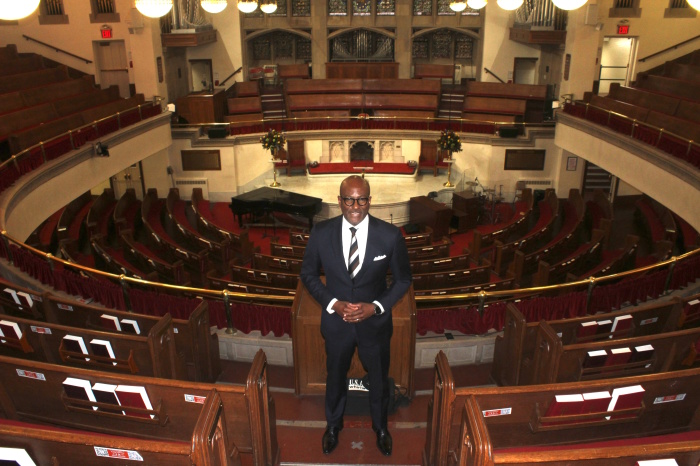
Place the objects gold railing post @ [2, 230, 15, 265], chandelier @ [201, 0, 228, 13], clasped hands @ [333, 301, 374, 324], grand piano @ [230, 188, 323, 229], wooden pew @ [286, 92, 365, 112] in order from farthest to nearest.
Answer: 1. wooden pew @ [286, 92, 365, 112]
2. chandelier @ [201, 0, 228, 13]
3. grand piano @ [230, 188, 323, 229]
4. gold railing post @ [2, 230, 15, 265]
5. clasped hands @ [333, 301, 374, 324]

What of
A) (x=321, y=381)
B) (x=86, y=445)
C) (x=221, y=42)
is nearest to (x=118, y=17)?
(x=221, y=42)

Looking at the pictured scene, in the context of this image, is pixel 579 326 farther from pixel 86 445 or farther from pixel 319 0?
pixel 319 0

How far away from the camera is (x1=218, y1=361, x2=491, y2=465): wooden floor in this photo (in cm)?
388

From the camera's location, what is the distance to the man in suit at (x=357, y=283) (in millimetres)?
3580

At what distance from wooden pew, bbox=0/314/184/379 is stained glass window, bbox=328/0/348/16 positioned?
16.7 m

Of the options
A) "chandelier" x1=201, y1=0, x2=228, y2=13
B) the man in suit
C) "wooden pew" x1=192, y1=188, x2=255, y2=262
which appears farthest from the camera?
"chandelier" x1=201, y1=0, x2=228, y2=13

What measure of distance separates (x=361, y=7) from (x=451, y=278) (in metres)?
13.3

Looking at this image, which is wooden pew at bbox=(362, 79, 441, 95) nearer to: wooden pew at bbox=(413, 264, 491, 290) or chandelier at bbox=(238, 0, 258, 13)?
chandelier at bbox=(238, 0, 258, 13)

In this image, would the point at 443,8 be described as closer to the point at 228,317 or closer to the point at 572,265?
the point at 572,265

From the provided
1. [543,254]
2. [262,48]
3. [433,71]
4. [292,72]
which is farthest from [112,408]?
[262,48]

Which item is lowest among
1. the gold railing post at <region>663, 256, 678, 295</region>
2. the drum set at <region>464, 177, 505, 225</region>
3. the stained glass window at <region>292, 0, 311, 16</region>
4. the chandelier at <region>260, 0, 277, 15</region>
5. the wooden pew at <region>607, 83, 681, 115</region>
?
the drum set at <region>464, 177, 505, 225</region>

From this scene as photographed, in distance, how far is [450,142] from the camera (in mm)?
14867

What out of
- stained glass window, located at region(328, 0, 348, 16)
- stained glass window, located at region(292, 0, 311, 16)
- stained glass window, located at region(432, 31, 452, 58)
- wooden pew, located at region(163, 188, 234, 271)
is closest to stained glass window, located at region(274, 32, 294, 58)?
stained glass window, located at region(292, 0, 311, 16)

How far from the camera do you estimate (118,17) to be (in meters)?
15.1
